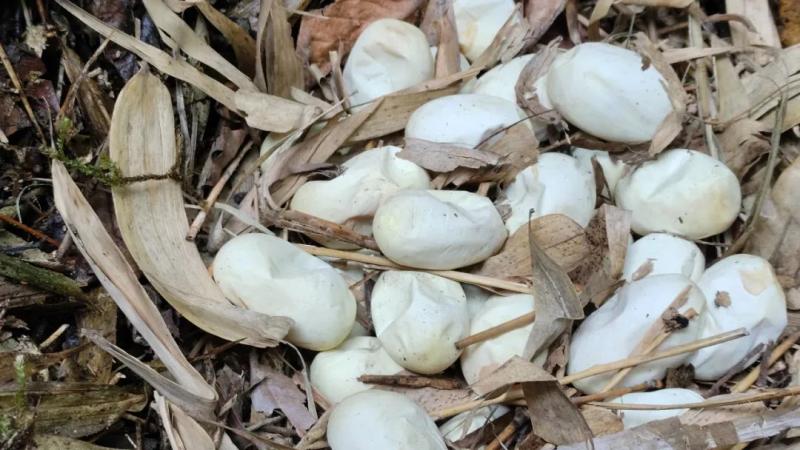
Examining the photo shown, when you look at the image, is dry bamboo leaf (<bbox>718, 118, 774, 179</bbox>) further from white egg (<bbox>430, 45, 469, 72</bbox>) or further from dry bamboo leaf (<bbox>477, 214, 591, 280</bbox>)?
white egg (<bbox>430, 45, 469, 72</bbox>)

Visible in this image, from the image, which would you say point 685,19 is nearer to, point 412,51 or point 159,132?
point 412,51

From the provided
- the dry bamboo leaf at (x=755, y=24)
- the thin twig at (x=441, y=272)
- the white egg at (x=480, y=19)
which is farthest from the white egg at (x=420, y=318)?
the dry bamboo leaf at (x=755, y=24)

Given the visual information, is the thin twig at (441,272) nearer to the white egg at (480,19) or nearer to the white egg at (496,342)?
the white egg at (496,342)

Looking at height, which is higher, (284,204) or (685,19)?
(685,19)

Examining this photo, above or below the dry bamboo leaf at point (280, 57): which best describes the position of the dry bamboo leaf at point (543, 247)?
below

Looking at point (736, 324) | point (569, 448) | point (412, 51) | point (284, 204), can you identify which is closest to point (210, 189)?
point (284, 204)

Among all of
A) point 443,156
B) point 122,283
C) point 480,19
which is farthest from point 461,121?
point 122,283
